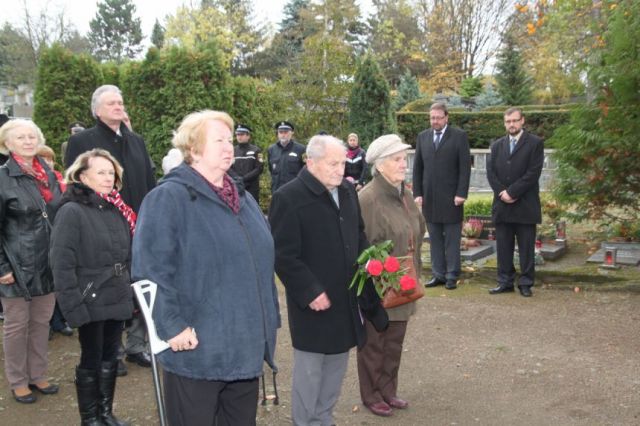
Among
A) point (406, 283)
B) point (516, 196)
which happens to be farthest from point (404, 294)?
point (516, 196)

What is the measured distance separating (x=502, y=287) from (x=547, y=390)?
2.86m

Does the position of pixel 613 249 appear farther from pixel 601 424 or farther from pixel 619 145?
pixel 601 424

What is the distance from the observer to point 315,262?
3836mm

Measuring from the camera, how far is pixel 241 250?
286cm

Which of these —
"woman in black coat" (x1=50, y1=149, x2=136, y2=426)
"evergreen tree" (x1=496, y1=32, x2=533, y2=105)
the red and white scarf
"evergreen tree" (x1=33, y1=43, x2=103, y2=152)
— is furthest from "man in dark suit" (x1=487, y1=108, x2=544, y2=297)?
"evergreen tree" (x1=496, y1=32, x2=533, y2=105)

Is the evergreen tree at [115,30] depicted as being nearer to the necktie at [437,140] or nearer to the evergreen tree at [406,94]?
the evergreen tree at [406,94]

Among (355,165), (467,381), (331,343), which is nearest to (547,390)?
(467,381)

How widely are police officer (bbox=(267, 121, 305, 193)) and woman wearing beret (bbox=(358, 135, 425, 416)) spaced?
24.5 feet

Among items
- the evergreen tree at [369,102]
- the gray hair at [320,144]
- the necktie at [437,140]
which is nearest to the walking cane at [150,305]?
the gray hair at [320,144]

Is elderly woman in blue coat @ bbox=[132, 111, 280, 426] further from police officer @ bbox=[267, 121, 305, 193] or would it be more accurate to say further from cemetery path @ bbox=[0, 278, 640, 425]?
police officer @ bbox=[267, 121, 305, 193]

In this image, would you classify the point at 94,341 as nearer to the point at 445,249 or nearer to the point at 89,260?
the point at 89,260

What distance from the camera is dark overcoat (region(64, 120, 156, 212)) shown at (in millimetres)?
5105

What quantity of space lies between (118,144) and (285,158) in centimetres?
699

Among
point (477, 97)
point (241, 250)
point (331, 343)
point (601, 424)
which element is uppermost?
point (477, 97)
